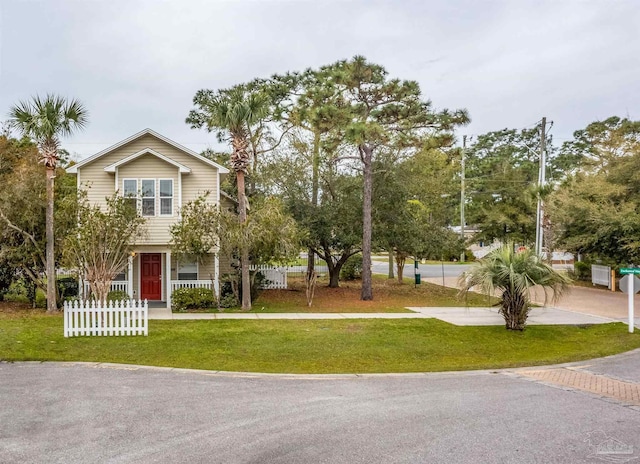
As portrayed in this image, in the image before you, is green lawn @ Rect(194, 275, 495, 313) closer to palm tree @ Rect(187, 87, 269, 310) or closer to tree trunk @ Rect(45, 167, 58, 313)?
palm tree @ Rect(187, 87, 269, 310)

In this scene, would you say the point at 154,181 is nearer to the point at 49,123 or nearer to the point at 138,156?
Result: the point at 138,156

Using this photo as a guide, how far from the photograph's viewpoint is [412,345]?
1268cm

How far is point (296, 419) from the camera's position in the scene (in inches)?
279

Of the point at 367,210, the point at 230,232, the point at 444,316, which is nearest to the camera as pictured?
the point at 444,316

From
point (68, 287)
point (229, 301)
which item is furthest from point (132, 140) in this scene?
point (229, 301)

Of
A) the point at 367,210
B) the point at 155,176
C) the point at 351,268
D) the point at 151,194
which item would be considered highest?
the point at 155,176

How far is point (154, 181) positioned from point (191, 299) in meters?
4.73

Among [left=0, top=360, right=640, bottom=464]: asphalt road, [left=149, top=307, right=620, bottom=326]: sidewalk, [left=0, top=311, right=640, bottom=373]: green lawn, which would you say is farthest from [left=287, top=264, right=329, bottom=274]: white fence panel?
[left=0, top=360, right=640, bottom=464]: asphalt road

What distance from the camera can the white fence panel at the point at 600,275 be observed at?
27516 mm

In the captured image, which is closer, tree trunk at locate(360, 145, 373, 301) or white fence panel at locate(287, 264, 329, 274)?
tree trunk at locate(360, 145, 373, 301)

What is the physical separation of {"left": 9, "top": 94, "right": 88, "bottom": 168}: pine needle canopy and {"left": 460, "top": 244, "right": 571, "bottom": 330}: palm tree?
1289cm

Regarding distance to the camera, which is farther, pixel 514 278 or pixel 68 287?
pixel 68 287

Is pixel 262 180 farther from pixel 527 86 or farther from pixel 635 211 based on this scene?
pixel 635 211

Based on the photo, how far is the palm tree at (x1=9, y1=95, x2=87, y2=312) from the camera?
1606 centimetres
